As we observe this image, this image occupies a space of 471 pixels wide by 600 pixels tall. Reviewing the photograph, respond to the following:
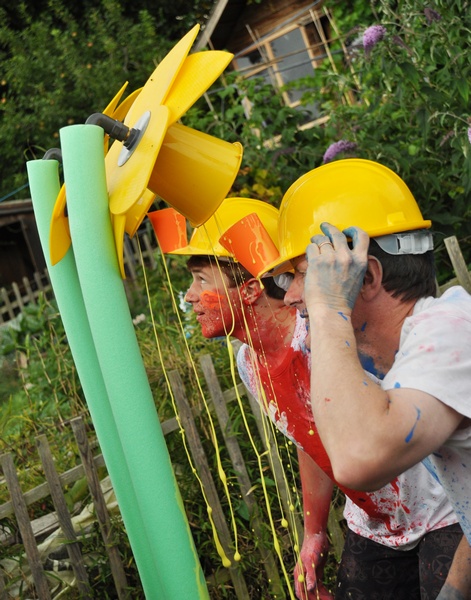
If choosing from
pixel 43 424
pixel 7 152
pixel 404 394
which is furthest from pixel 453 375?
pixel 7 152

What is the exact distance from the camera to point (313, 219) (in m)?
2.07

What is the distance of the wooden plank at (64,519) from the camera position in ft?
11.6

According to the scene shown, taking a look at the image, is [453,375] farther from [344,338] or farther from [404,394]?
[344,338]

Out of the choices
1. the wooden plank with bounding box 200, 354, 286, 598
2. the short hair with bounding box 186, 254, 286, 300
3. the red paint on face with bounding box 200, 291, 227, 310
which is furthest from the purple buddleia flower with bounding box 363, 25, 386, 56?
the red paint on face with bounding box 200, 291, 227, 310

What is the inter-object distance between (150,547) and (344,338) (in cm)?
56

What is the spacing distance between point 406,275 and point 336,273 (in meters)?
0.35

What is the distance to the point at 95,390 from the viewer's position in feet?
5.20

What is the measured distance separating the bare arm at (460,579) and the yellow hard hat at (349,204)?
2.87ft

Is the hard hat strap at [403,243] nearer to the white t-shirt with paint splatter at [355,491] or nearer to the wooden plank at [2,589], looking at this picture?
the white t-shirt with paint splatter at [355,491]

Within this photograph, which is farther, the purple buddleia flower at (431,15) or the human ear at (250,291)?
the purple buddleia flower at (431,15)

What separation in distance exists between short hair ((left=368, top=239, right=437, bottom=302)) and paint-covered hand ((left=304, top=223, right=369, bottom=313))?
0.23 meters

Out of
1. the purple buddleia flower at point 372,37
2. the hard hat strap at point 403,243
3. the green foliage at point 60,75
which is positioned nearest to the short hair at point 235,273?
the hard hat strap at point 403,243

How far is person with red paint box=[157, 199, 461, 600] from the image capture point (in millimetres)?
2375

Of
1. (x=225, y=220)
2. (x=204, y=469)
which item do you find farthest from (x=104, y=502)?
(x=225, y=220)
